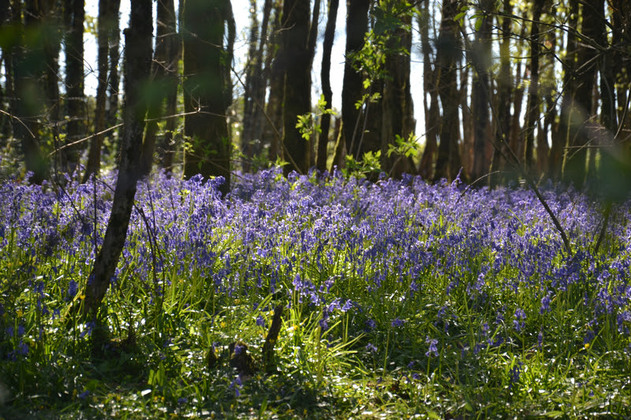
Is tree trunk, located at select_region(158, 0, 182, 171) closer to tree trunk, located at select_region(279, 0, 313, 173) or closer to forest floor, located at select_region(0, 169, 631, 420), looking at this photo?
forest floor, located at select_region(0, 169, 631, 420)

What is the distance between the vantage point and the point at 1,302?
335 cm

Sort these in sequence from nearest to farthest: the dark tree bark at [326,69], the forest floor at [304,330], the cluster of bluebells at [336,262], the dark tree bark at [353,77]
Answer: the forest floor at [304,330] < the cluster of bluebells at [336,262] < the dark tree bark at [353,77] < the dark tree bark at [326,69]

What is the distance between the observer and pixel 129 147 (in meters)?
3.26

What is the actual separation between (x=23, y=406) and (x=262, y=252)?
177 cm

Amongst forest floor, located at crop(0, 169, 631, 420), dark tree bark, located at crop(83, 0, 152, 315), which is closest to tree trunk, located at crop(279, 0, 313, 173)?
forest floor, located at crop(0, 169, 631, 420)

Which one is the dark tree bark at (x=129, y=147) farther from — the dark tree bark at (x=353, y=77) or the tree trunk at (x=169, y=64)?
the dark tree bark at (x=353, y=77)

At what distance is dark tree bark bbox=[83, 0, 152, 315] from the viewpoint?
322cm

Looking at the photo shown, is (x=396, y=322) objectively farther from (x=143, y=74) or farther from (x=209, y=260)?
(x=143, y=74)

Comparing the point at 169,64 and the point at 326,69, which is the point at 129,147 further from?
the point at 326,69

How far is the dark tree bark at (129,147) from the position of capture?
127 inches

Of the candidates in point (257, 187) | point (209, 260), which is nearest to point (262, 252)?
point (209, 260)

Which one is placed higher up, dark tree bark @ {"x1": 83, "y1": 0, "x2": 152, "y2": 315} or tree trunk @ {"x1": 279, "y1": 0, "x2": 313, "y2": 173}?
tree trunk @ {"x1": 279, "y1": 0, "x2": 313, "y2": 173}

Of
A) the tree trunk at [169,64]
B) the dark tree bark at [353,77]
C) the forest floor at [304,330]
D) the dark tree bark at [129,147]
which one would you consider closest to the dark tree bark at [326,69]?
the dark tree bark at [353,77]

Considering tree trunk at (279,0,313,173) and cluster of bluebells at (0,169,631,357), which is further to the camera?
tree trunk at (279,0,313,173)
